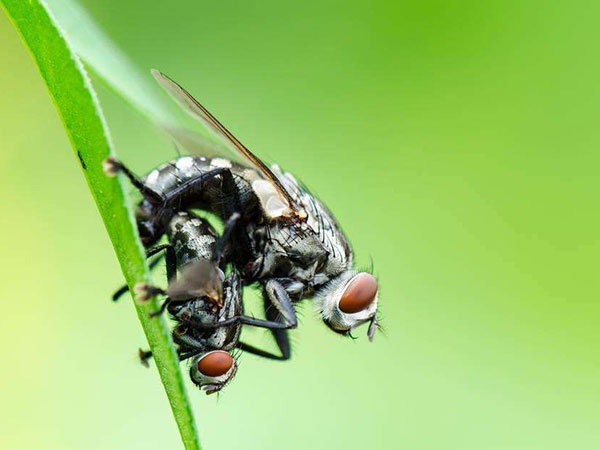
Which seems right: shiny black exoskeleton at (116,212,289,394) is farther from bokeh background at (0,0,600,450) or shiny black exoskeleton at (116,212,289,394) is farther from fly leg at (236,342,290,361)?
bokeh background at (0,0,600,450)

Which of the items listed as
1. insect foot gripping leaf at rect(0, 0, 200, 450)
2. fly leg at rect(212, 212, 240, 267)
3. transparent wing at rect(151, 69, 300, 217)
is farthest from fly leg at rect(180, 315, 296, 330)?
insect foot gripping leaf at rect(0, 0, 200, 450)

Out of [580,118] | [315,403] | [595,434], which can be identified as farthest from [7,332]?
[580,118]

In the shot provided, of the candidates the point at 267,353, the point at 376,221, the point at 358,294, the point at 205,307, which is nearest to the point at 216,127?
the point at 205,307

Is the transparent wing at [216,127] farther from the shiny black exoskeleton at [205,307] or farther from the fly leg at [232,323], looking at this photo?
the fly leg at [232,323]

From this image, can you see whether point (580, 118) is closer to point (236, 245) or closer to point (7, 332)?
point (236, 245)

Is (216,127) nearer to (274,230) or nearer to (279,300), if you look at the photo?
(274,230)

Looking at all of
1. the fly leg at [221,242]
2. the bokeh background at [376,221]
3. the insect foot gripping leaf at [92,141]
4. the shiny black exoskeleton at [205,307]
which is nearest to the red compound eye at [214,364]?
the shiny black exoskeleton at [205,307]

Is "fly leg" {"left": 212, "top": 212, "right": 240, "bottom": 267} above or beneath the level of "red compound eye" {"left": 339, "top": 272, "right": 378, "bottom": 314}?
above
